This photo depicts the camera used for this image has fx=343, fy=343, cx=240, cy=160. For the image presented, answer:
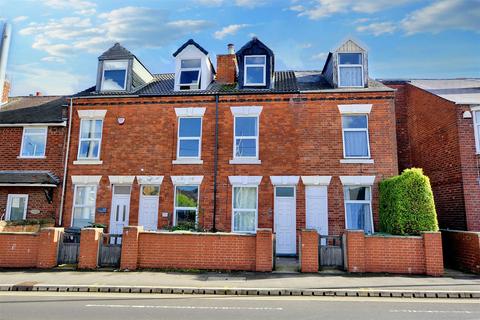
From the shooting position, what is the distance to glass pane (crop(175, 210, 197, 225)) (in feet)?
50.6

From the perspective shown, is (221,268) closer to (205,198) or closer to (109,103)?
(205,198)

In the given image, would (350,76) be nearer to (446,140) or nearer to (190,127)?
(446,140)

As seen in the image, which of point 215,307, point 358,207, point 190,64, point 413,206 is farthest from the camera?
point 190,64

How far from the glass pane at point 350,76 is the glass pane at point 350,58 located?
1.17 feet

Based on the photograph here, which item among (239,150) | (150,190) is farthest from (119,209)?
(239,150)

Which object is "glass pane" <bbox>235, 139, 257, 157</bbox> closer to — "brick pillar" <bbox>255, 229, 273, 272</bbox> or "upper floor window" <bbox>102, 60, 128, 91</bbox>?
"brick pillar" <bbox>255, 229, 273, 272</bbox>

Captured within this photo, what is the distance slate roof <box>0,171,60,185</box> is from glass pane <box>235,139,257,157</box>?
8.59 m

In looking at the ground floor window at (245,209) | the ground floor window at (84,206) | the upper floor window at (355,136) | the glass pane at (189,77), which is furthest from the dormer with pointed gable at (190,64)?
the upper floor window at (355,136)

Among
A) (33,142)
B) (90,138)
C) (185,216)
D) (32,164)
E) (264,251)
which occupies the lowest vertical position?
(264,251)

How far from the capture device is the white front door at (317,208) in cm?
1469

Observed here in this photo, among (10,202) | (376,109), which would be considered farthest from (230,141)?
(10,202)

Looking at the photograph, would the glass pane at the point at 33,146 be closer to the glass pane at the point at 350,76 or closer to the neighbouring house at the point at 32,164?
the neighbouring house at the point at 32,164

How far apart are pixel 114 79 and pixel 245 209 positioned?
9.42 metres

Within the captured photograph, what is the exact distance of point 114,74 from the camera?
17.5 metres
